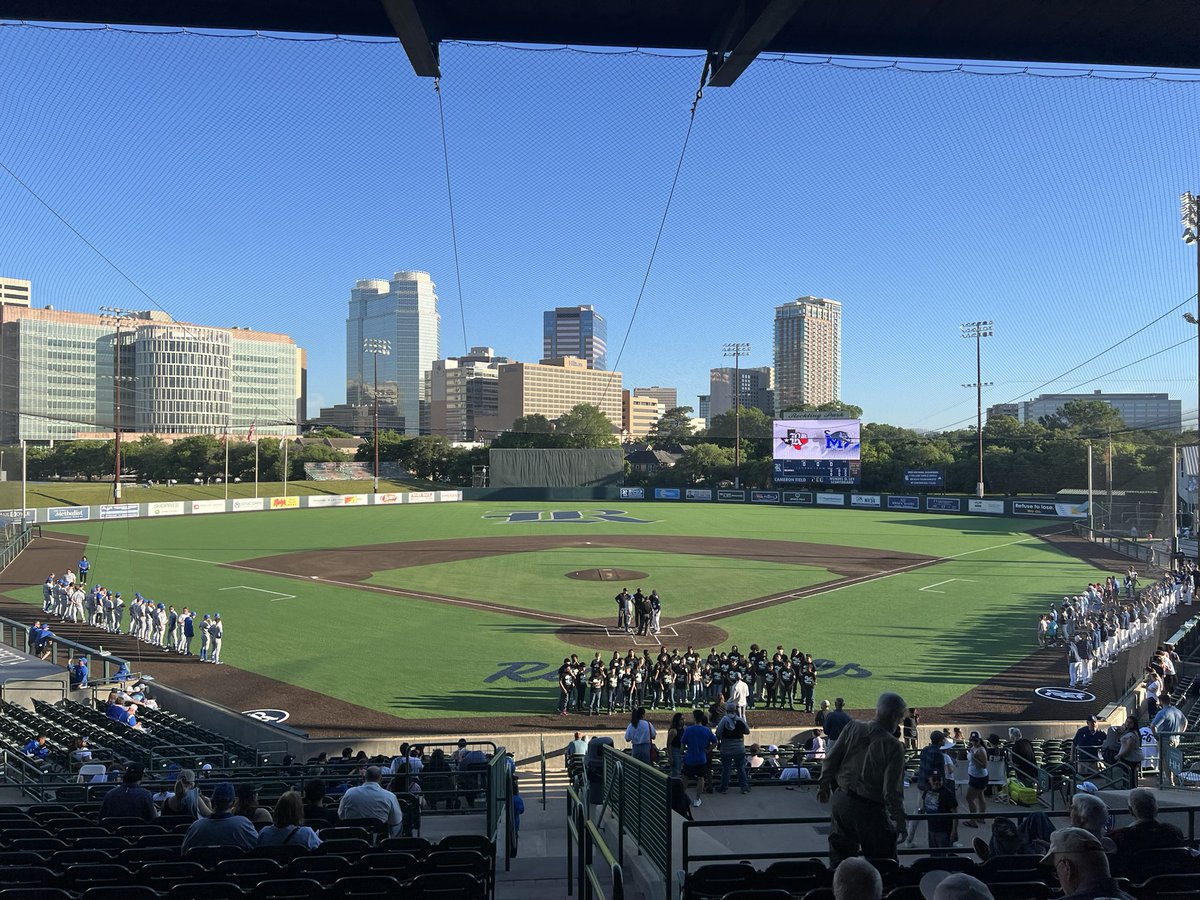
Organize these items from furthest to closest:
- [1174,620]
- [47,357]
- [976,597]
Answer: [47,357]
[976,597]
[1174,620]

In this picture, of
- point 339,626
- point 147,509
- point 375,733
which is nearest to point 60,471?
point 147,509

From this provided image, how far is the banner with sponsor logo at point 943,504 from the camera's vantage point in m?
70.7

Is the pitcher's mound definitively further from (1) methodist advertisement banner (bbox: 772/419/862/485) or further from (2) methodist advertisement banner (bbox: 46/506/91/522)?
(2) methodist advertisement banner (bbox: 46/506/91/522)

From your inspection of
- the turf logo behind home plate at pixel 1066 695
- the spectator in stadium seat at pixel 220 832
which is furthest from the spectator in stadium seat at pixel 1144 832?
the turf logo behind home plate at pixel 1066 695

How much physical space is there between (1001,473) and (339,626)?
7140 centimetres

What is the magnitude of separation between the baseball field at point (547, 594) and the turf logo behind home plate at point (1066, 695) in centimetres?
143

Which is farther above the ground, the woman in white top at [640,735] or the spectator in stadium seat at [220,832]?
the spectator in stadium seat at [220,832]

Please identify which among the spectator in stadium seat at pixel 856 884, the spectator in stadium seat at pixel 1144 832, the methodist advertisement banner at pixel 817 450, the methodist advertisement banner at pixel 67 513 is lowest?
the methodist advertisement banner at pixel 67 513

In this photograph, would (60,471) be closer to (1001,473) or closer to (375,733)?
(375,733)

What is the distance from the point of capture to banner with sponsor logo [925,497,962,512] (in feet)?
232

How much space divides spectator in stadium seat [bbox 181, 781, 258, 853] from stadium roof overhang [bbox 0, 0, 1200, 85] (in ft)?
16.2

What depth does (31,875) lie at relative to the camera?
5.03m

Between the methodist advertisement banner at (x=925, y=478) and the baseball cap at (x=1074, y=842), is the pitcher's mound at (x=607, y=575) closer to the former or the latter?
the baseball cap at (x=1074, y=842)

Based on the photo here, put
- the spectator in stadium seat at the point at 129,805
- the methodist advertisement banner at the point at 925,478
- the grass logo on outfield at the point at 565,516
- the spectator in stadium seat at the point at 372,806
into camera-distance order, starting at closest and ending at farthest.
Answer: the spectator in stadium seat at the point at 372,806 → the spectator in stadium seat at the point at 129,805 → the grass logo on outfield at the point at 565,516 → the methodist advertisement banner at the point at 925,478
